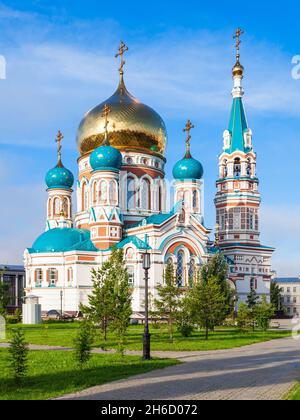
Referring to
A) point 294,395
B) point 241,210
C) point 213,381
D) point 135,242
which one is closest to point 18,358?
point 213,381

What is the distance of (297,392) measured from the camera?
11.6m

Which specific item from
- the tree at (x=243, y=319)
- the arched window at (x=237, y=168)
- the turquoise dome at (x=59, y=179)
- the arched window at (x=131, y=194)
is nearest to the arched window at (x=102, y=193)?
the arched window at (x=131, y=194)

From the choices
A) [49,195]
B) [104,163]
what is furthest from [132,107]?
[49,195]

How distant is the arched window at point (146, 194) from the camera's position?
54.2 m

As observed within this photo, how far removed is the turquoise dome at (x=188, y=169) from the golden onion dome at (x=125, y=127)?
3417mm

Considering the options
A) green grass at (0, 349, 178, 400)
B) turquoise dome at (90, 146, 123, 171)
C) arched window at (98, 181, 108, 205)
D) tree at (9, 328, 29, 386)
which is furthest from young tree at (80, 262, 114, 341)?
turquoise dome at (90, 146, 123, 171)

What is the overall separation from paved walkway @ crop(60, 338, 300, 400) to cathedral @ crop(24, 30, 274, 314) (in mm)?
27412

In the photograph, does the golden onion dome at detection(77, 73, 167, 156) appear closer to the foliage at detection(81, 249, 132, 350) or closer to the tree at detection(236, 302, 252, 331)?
the tree at detection(236, 302, 252, 331)

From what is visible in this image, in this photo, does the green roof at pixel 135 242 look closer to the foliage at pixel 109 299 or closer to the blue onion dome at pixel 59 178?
the blue onion dome at pixel 59 178

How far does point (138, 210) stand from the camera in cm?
5319

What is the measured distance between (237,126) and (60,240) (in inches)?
744

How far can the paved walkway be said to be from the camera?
37.3 ft
